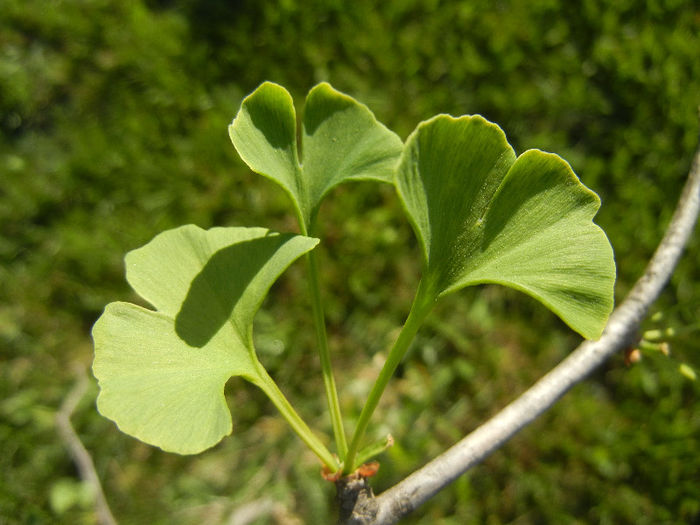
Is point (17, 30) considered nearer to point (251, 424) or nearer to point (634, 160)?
point (251, 424)

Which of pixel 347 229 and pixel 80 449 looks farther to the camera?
pixel 347 229

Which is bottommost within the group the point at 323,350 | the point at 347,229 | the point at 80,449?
the point at 80,449

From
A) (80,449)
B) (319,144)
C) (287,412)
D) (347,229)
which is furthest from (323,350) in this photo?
(80,449)

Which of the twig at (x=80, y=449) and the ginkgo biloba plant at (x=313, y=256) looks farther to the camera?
the twig at (x=80, y=449)

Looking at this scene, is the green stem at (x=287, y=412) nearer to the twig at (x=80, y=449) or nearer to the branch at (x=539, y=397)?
the branch at (x=539, y=397)

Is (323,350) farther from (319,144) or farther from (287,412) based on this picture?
(319,144)

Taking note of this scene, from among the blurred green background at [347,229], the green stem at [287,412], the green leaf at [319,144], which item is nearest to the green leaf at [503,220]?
the green leaf at [319,144]
